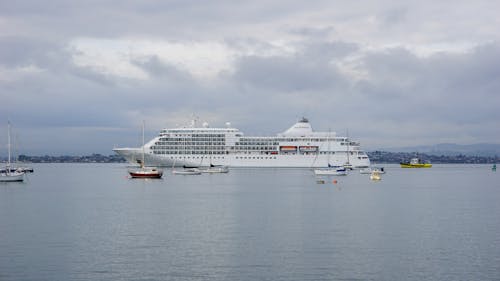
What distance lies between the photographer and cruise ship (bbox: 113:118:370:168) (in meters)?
110

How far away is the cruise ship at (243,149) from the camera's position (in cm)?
10988

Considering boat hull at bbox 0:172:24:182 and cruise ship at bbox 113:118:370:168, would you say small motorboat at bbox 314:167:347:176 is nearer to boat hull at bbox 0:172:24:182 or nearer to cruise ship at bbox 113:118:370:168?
cruise ship at bbox 113:118:370:168

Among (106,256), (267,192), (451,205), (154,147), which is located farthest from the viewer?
(154,147)

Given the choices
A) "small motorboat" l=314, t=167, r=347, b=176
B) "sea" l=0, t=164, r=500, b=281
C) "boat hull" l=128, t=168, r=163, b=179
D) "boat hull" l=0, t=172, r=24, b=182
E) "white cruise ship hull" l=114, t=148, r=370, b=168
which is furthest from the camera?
"white cruise ship hull" l=114, t=148, r=370, b=168

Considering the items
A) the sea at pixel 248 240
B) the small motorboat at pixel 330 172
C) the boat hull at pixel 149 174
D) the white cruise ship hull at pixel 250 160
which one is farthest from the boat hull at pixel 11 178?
the white cruise ship hull at pixel 250 160

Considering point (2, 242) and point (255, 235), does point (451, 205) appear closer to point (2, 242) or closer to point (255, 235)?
point (255, 235)

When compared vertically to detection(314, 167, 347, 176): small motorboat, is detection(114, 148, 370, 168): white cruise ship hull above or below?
above

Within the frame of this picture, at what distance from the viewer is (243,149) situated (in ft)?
364

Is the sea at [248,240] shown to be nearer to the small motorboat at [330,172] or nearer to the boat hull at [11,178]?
the boat hull at [11,178]

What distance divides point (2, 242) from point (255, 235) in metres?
9.71

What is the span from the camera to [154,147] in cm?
10938

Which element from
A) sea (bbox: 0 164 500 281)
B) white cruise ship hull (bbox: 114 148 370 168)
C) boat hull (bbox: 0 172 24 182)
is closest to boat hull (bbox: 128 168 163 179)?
boat hull (bbox: 0 172 24 182)

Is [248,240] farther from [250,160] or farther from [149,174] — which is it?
[250,160]

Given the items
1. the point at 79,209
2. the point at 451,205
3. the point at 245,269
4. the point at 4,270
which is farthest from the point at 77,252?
the point at 451,205
